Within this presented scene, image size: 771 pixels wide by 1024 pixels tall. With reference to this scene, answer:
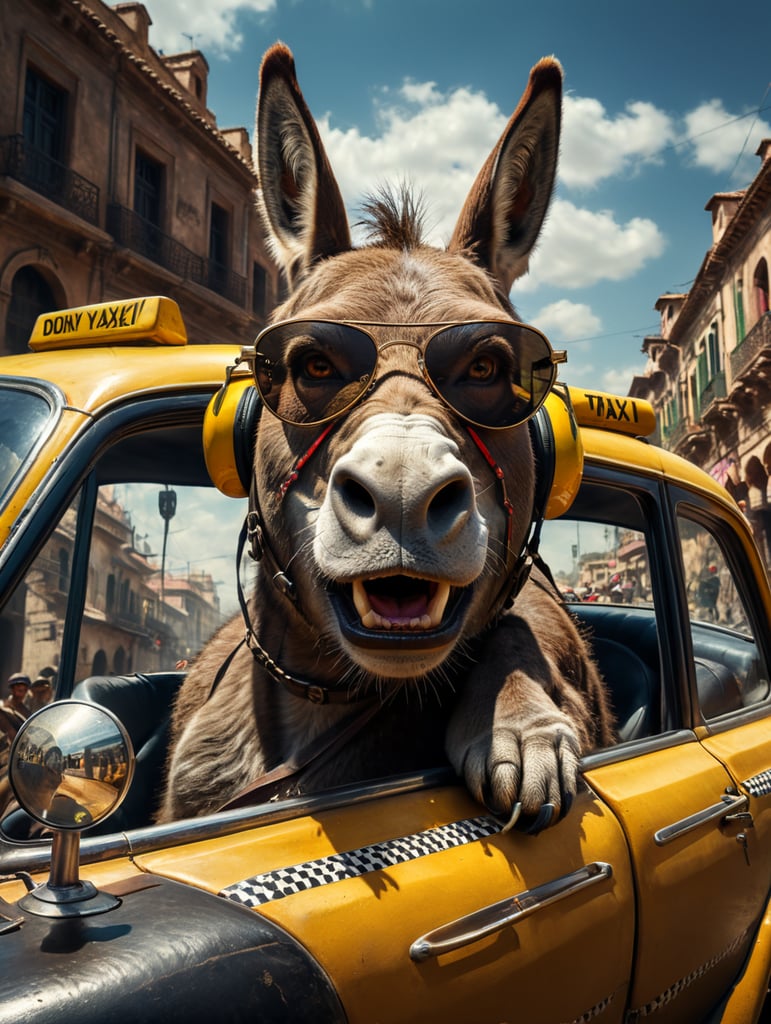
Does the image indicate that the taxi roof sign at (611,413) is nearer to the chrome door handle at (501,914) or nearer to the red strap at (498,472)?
the red strap at (498,472)

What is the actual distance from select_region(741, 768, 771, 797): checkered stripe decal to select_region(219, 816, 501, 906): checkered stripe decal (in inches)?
45.0

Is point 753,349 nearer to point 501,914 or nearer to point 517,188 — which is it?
point 517,188

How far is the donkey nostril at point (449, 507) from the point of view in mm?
1643

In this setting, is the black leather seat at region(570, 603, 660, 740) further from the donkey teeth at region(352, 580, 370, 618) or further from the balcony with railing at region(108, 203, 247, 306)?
the balcony with railing at region(108, 203, 247, 306)

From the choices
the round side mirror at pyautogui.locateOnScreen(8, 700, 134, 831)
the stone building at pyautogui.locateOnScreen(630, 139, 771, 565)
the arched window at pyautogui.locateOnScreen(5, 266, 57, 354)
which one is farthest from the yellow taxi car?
the stone building at pyautogui.locateOnScreen(630, 139, 771, 565)

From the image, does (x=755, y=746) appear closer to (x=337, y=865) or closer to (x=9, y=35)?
(x=337, y=865)

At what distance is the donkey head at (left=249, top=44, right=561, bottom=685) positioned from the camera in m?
1.67

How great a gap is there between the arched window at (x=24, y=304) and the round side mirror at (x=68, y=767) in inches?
748

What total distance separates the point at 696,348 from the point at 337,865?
41.7 m

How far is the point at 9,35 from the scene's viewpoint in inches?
749

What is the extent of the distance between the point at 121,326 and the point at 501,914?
5.76 feet

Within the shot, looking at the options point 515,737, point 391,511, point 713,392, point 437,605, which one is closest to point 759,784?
point 515,737

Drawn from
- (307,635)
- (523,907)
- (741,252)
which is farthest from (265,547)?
(741,252)

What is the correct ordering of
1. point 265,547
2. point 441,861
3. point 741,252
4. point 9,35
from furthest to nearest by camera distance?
point 741,252, point 9,35, point 265,547, point 441,861
